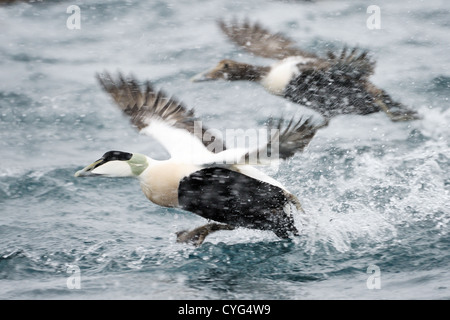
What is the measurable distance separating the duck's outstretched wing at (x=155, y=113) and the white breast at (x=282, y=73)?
1014 mm

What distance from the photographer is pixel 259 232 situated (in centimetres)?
478

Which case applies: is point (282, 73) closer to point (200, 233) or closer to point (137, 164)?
point (200, 233)

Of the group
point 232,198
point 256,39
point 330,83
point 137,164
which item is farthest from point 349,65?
point 137,164

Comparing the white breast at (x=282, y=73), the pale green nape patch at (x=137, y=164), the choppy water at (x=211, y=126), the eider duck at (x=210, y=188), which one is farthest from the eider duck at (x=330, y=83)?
the pale green nape patch at (x=137, y=164)

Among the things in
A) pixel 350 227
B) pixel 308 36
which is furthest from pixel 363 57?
pixel 308 36

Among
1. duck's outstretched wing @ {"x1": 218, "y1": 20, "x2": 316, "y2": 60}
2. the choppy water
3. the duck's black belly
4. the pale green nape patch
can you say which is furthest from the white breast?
the pale green nape patch

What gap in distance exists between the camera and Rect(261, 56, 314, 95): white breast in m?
5.85

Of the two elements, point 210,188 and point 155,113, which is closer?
point 210,188

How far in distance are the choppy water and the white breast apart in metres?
0.57

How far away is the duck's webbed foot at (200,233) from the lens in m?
4.65

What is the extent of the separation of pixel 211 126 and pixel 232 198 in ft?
7.34

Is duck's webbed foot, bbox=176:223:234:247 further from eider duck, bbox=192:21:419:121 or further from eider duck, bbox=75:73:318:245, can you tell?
eider duck, bbox=192:21:419:121

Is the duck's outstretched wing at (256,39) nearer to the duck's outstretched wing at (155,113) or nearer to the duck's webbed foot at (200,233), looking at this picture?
the duck's outstretched wing at (155,113)

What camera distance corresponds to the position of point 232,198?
14.5 feet
